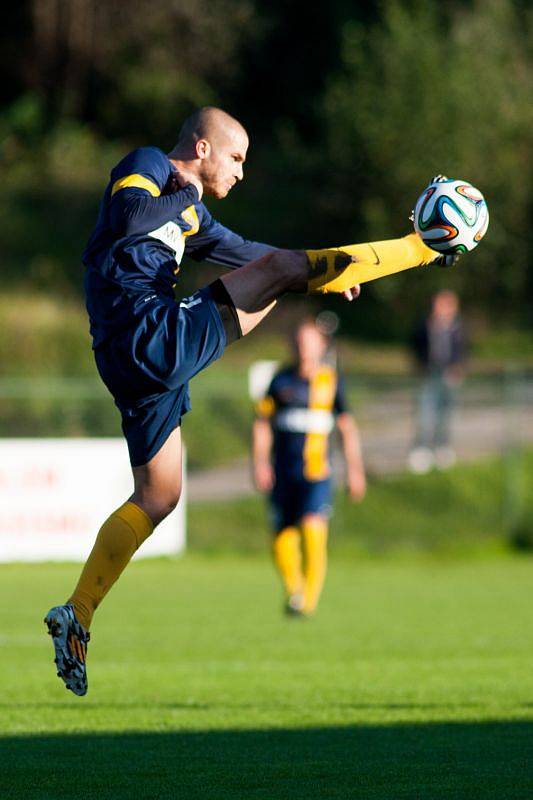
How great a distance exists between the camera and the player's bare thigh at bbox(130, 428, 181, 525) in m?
6.50

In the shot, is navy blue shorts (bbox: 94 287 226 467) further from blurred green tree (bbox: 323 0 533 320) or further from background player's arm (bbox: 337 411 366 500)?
blurred green tree (bbox: 323 0 533 320)

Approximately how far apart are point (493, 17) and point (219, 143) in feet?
124

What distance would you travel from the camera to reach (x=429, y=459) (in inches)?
861

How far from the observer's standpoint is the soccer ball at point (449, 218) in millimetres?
6426

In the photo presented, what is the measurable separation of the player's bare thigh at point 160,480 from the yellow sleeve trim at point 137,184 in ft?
3.41

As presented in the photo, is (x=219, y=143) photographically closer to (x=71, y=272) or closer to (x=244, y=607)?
(x=244, y=607)

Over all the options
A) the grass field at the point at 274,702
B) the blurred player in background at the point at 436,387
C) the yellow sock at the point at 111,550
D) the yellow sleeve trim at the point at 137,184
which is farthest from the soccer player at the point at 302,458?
the blurred player in background at the point at 436,387

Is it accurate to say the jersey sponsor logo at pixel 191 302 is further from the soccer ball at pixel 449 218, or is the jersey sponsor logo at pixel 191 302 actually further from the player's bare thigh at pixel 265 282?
the soccer ball at pixel 449 218

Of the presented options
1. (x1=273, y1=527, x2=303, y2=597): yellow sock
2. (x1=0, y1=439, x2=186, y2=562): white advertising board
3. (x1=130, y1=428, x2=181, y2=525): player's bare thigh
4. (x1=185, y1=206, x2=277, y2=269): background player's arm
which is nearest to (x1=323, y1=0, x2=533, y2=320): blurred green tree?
(x1=0, y1=439, x2=186, y2=562): white advertising board

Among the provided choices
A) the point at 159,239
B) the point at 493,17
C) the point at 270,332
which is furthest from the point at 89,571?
the point at 493,17

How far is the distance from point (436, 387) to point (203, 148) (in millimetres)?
15519

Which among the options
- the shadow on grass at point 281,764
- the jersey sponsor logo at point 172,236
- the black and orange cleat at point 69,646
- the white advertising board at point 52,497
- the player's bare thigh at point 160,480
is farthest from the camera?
the white advertising board at point 52,497

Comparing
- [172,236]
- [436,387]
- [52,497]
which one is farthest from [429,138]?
[172,236]

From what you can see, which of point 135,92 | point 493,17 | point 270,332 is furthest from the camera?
point 135,92
